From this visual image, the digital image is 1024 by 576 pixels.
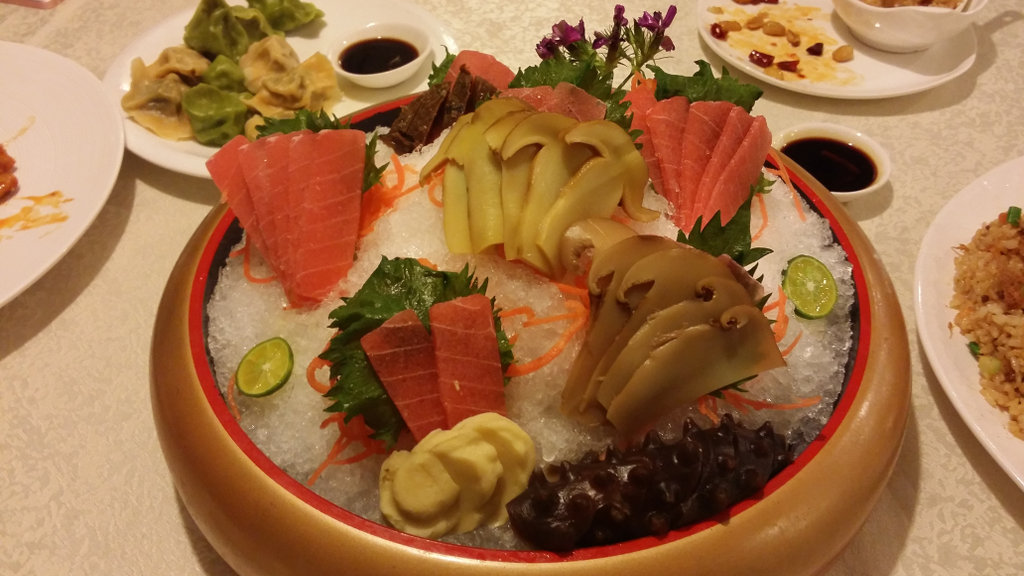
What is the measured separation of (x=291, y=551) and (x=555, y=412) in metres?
0.54


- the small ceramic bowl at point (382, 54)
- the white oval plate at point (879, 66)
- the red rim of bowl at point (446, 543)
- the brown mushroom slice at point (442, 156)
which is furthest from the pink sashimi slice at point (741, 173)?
the small ceramic bowl at point (382, 54)

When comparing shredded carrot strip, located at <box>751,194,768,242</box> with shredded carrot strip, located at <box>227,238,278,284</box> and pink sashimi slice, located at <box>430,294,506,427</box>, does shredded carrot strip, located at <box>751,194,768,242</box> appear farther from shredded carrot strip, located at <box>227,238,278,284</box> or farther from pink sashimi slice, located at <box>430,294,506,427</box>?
shredded carrot strip, located at <box>227,238,278,284</box>

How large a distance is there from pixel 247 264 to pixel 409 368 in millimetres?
620

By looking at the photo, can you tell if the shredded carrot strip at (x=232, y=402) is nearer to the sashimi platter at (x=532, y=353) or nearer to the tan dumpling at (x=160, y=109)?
the sashimi platter at (x=532, y=353)

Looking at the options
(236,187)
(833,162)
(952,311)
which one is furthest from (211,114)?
(952,311)

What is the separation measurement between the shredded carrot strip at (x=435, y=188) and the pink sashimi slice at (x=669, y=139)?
0.56 m

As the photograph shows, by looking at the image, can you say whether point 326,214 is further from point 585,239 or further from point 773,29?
point 773,29

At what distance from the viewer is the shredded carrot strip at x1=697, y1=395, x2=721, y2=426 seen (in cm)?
127

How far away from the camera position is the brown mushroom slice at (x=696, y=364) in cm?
112

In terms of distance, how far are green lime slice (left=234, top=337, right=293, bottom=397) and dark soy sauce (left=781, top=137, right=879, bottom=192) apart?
1.75 m

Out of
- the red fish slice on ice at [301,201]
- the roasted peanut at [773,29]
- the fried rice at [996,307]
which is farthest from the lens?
the roasted peanut at [773,29]

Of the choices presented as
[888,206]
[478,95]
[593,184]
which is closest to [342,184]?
[478,95]

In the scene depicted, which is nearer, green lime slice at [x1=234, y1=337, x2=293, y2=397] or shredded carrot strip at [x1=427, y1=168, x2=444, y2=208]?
green lime slice at [x1=234, y1=337, x2=293, y2=397]

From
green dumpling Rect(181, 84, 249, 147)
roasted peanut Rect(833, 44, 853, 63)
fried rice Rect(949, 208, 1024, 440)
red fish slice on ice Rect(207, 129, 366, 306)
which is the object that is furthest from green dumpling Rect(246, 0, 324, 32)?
fried rice Rect(949, 208, 1024, 440)
